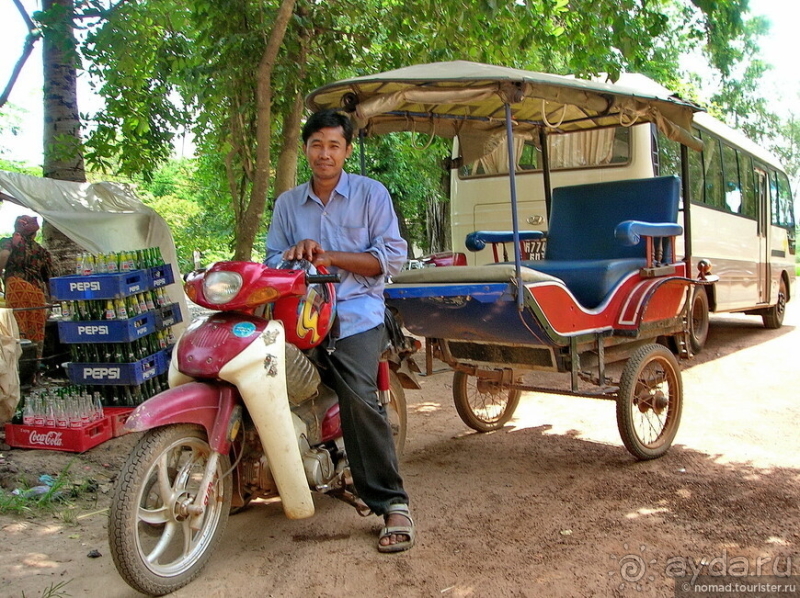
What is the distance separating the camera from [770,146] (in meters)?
29.0

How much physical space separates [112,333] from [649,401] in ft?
12.2

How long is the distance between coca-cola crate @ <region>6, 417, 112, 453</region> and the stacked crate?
1.53 ft

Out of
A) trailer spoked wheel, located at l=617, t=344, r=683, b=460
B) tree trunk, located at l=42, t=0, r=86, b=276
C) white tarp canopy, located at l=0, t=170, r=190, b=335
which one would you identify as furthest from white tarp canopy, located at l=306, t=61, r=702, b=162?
tree trunk, located at l=42, t=0, r=86, b=276

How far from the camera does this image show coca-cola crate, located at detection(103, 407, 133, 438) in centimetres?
493

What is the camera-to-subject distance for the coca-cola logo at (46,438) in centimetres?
462

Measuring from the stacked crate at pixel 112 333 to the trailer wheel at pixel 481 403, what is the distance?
2.33 meters

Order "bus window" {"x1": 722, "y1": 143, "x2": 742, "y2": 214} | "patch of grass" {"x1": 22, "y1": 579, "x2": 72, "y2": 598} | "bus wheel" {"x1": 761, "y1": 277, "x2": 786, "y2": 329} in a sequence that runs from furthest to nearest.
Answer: "bus wheel" {"x1": 761, "y1": 277, "x2": 786, "y2": 329}, "bus window" {"x1": 722, "y1": 143, "x2": 742, "y2": 214}, "patch of grass" {"x1": 22, "y1": 579, "x2": 72, "y2": 598}

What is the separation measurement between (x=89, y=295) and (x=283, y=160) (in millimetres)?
2140

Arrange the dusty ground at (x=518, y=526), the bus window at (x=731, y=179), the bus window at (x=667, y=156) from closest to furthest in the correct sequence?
the dusty ground at (x=518, y=526) → the bus window at (x=667, y=156) → the bus window at (x=731, y=179)

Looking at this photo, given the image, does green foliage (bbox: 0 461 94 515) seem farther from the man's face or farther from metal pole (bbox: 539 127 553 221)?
metal pole (bbox: 539 127 553 221)

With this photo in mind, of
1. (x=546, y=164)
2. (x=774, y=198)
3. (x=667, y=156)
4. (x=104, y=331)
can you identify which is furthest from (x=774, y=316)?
(x=104, y=331)

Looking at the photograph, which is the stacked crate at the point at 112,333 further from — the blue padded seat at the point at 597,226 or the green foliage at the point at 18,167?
the green foliage at the point at 18,167

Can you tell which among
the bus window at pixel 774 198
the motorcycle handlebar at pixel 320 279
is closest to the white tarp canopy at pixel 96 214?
the motorcycle handlebar at pixel 320 279

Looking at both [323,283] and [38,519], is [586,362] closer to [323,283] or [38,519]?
[323,283]
